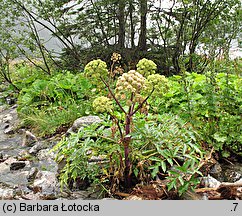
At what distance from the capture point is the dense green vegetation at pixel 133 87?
7.80 ft

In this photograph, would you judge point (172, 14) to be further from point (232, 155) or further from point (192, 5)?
point (232, 155)

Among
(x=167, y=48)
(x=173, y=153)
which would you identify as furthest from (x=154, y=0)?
(x=173, y=153)

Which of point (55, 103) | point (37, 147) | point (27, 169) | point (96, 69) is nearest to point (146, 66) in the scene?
point (96, 69)

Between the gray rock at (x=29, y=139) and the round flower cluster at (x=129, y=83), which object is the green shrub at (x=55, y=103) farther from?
the round flower cluster at (x=129, y=83)

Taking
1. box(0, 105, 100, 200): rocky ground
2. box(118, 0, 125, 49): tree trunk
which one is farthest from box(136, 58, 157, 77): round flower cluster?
box(118, 0, 125, 49): tree trunk

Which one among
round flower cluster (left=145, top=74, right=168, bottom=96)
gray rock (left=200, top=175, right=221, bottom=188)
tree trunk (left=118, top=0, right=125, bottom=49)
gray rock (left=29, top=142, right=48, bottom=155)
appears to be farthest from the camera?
tree trunk (left=118, top=0, right=125, bottom=49)

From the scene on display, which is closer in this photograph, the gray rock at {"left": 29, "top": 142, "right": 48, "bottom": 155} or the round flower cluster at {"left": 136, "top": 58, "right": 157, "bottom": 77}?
the round flower cluster at {"left": 136, "top": 58, "right": 157, "bottom": 77}

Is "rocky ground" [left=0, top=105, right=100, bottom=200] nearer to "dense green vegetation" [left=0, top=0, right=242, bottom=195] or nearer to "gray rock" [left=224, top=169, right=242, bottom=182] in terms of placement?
"dense green vegetation" [left=0, top=0, right=242, bottom=195]

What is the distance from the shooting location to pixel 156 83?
2.25 metres

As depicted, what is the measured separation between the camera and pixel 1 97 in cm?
689

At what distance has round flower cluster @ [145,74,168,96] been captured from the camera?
223 cm

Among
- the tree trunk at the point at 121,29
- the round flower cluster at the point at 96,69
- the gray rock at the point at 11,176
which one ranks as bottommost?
the gray rock at the point at 11,176

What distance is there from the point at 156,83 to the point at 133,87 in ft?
0.67

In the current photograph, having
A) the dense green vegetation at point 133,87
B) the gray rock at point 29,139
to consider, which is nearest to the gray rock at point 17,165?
the dense green vegetation at point 133,87
